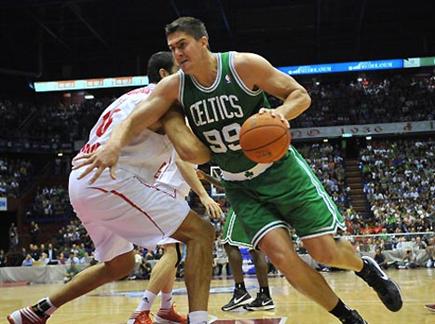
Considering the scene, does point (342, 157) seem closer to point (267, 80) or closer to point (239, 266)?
point (239, 266)

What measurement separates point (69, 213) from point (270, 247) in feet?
74.8

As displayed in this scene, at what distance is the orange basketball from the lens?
2742mm

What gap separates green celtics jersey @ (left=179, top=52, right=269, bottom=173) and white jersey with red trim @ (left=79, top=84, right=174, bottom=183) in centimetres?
42

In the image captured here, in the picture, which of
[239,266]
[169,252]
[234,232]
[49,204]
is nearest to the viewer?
[169,252]

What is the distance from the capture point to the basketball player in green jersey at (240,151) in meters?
3.05

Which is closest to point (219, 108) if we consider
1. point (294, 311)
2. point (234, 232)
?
point (234, 232)

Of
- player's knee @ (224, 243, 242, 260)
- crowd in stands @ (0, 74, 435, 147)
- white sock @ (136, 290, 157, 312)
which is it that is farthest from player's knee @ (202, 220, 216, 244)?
crowd in stands @ (0, 74, 435, 147)

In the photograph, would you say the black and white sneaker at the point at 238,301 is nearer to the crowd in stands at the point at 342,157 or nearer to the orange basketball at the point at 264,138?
the orange basketball at the point at 264,138

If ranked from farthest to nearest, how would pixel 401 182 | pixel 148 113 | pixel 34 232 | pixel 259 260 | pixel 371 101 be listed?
pixel 371 101 → pixel 34 232 → pixel 401 182 → pixel 259 260 → pixel 148 113

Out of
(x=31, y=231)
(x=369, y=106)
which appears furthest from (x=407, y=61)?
(x=31, y=231)

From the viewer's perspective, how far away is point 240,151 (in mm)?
3145

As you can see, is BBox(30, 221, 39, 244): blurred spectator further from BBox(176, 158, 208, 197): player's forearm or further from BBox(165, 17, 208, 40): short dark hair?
BBox(165, 17, 208, 40): short dark hair

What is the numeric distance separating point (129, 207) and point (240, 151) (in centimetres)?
77

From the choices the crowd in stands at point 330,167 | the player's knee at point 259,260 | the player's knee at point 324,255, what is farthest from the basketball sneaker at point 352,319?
the crowd in stands at point 330,167
